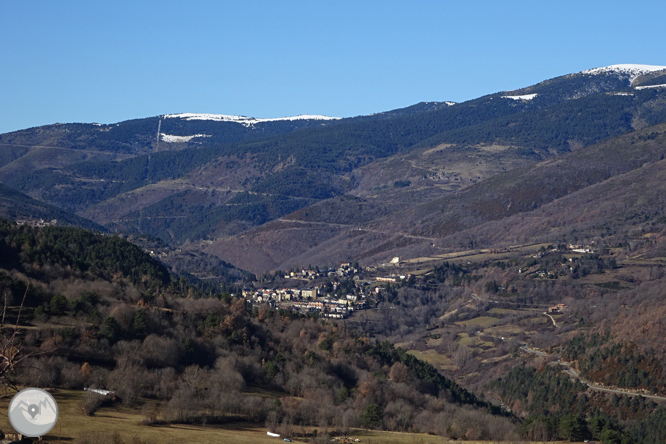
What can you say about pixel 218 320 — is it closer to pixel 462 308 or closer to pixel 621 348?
pixel 621 348

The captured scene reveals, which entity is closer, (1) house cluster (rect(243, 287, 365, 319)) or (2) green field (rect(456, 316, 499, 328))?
(2) green field (rect(456, 316, 499, 328))

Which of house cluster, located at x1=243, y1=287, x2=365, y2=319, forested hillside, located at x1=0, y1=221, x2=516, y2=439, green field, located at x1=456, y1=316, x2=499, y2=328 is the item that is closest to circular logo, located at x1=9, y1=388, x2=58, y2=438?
forested hillside, located at x1=0, y1=221, x2=516, y2=439

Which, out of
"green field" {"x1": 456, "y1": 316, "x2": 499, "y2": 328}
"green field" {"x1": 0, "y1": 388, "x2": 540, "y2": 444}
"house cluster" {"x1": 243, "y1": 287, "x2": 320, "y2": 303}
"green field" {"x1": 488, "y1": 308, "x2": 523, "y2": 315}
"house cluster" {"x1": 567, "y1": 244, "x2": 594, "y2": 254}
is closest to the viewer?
"green field" {"x1": 0, "y1": 388, "x2": 540, "y2": 444}

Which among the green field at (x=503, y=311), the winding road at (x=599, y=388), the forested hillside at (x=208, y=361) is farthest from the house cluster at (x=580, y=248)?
the forested hillside at (x=208, y=361)

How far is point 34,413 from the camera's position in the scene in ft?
70.4

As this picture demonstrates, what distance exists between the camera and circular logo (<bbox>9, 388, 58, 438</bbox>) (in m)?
21.2

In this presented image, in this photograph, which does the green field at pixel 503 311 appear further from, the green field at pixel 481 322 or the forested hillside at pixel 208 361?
the forested hillside at pixel 208 361

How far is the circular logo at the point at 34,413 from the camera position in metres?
21.2

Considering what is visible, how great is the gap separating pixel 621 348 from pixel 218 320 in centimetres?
5283

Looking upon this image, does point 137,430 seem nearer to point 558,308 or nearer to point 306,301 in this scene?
point 558,308

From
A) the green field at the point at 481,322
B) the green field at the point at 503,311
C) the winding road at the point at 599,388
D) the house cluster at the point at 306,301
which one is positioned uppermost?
the house cluster at the point at 306,301

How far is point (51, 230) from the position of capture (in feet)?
402

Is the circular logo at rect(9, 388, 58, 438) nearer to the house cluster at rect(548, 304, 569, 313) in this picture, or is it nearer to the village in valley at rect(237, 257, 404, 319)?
the village in valley at rect(237, 257, 404, 319)

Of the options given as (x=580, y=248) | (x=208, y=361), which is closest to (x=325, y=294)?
(x=580, y=248)
